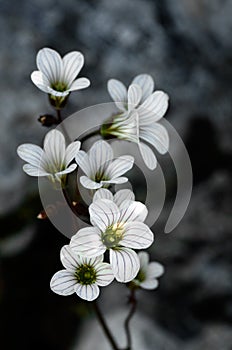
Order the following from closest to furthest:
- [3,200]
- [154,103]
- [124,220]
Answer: [124,220] < [154,103] < [3,200]

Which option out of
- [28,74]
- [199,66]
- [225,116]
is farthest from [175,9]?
[28,74]

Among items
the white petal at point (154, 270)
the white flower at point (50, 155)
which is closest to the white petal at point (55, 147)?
the white flower at point (50, 155)

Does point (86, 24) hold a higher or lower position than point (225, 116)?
higher

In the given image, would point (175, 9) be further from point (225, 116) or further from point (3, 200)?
point (3, 200)

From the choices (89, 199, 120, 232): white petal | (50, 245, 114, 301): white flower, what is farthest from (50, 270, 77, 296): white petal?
(89, 199, 120, 232): white petal

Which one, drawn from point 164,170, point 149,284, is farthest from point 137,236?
point 164,170

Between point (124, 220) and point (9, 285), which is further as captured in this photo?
point (9, 285)

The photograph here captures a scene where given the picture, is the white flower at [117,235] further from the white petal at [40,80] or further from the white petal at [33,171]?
the white petal at [40,80]
